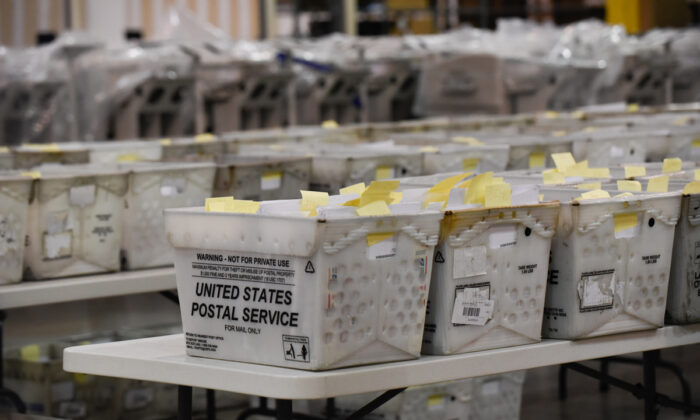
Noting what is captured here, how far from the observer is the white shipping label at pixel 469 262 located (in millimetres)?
2199

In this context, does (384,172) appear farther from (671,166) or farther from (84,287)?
(84,287)

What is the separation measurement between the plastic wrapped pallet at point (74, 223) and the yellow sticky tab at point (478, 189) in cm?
128

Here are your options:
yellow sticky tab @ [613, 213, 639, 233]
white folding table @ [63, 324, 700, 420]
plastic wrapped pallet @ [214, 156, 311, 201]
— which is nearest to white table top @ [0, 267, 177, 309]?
plastic wrapped pallet @ [214, 156, 311, 201]

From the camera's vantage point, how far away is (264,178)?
348 cm

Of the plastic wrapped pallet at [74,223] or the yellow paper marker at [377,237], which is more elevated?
the yellow paper marker at [377,237]

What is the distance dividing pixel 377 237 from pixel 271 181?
4.74 ft

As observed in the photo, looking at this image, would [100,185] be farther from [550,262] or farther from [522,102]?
[522,102]

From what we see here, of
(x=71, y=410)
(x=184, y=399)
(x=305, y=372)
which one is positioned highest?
(x=305, y=372)

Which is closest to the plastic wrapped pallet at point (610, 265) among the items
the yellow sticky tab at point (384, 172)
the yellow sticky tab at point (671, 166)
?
the yellow sticky tab at point (671, 166)

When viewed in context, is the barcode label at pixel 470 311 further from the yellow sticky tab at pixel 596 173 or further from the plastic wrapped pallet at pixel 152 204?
the plastic wrapped pallet at pixel 152 204

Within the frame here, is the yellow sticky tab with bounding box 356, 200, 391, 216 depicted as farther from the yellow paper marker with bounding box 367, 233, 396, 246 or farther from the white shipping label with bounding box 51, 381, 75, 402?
the white shipping label with bounding box 51, 381, 75, 402

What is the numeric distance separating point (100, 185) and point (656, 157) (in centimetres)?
200

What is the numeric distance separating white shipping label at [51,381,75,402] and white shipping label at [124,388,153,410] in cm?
20

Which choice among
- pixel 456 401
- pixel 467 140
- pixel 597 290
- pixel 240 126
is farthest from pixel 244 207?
pixel 240 126
